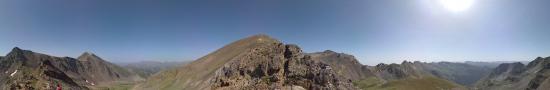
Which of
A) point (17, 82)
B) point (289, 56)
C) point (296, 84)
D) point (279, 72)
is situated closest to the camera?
point (296, 84)

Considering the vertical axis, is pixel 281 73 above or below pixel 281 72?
below

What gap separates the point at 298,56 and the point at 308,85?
19.5m

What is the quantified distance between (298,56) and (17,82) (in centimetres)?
11277

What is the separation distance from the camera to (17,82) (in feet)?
635

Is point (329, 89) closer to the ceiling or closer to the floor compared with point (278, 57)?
closer to the floor

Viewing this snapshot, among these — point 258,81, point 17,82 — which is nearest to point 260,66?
point 258,81

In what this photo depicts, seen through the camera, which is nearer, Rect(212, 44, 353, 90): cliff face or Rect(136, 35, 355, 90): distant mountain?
Result: Rect(136, 35, 355, 90): distant mountain

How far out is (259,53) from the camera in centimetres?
14375

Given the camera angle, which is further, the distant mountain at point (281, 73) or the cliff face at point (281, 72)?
the cliff face at point (281, 72)

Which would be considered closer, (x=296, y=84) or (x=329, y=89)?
(x=296, y=84)

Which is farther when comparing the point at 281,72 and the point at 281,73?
the point at 281,72

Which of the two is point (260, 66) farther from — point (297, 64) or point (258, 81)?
point (258, 81)

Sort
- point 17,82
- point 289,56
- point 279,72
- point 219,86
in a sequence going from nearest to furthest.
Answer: point 219,86
point 279,72
point 289,56
point 17,82

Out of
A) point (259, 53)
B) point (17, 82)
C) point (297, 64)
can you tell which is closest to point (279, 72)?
point (297, 64)
